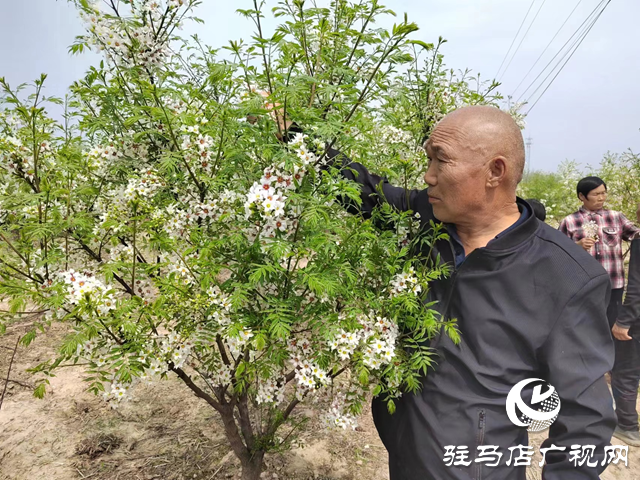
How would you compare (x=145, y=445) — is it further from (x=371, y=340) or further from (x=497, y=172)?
(x=497, y=172)

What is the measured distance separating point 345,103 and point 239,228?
28.6 inches

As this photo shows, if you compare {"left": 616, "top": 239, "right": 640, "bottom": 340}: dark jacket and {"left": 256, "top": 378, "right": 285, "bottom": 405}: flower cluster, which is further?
{"left": 616, "top": 239, "right": 640, "bottom": 340}: dark jacket

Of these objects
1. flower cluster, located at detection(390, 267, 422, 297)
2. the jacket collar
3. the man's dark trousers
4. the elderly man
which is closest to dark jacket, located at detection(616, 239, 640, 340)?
the man's dark trousers

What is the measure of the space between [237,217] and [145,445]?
288cm

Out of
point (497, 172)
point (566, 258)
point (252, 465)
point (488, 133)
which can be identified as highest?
point (488, 133)

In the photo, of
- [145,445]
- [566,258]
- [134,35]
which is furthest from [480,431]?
[145,445]

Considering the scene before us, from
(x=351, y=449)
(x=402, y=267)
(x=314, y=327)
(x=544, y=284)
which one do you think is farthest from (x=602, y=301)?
(x=351, y=449)

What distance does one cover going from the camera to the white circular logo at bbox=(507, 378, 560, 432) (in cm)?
160

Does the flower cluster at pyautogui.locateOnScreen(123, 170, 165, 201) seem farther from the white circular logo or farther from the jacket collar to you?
the white circular logo

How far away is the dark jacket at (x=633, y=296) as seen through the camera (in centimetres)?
356

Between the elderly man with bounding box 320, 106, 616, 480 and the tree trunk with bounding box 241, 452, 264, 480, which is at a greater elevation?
the elderly man with bounding box 320, 106, 616, 480

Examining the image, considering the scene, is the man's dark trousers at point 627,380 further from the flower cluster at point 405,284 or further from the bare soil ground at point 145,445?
the flower cluster at point 405,284

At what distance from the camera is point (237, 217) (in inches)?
71.7

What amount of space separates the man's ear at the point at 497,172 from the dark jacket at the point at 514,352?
22 cm
